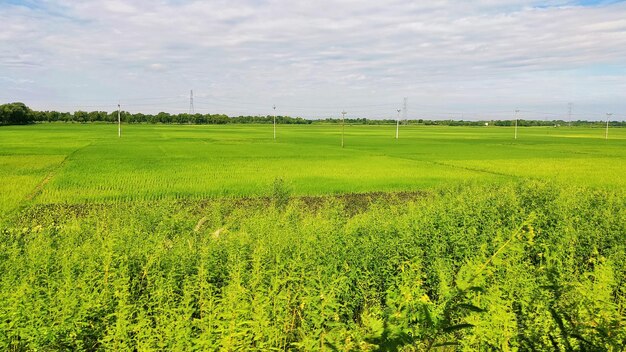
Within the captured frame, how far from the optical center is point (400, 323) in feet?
9.11

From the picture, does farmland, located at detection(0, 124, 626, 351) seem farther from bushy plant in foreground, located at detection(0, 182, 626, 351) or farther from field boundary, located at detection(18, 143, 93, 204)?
field boundary, located at detection(18, 143, 93, 204)

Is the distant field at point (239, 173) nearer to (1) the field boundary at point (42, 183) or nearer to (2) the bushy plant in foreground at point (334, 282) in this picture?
(1) the field boundary at point (42, 183)

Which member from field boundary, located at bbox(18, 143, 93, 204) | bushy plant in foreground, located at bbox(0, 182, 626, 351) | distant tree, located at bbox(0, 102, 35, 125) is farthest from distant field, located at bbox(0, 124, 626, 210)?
distant tree, located at bbox(0, 102, 35, 125)

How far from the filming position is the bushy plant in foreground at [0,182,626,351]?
4.22 metres

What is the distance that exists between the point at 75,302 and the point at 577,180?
1364 inches

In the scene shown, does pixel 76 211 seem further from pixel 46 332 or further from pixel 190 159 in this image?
pixel 190 159

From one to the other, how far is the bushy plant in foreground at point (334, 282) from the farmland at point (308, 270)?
1.8 inches

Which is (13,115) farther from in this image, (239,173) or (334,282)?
(334,282)

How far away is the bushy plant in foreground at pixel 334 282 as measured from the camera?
422 centimetres

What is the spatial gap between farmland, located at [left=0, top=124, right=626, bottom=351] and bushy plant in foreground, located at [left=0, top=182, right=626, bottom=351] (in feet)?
0.15

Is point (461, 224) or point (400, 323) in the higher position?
point (400, 323)

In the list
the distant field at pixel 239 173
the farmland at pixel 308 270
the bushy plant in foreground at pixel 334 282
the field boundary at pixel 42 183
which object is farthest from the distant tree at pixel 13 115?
the bushy plant in foreground at pixel 334 282

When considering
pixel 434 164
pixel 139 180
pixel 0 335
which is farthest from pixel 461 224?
pixel 434 164

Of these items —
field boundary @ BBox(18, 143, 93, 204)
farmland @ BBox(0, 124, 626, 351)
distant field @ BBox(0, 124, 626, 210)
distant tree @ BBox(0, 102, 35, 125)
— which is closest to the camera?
farmland @ BBox(0, 124, 626, 351)
